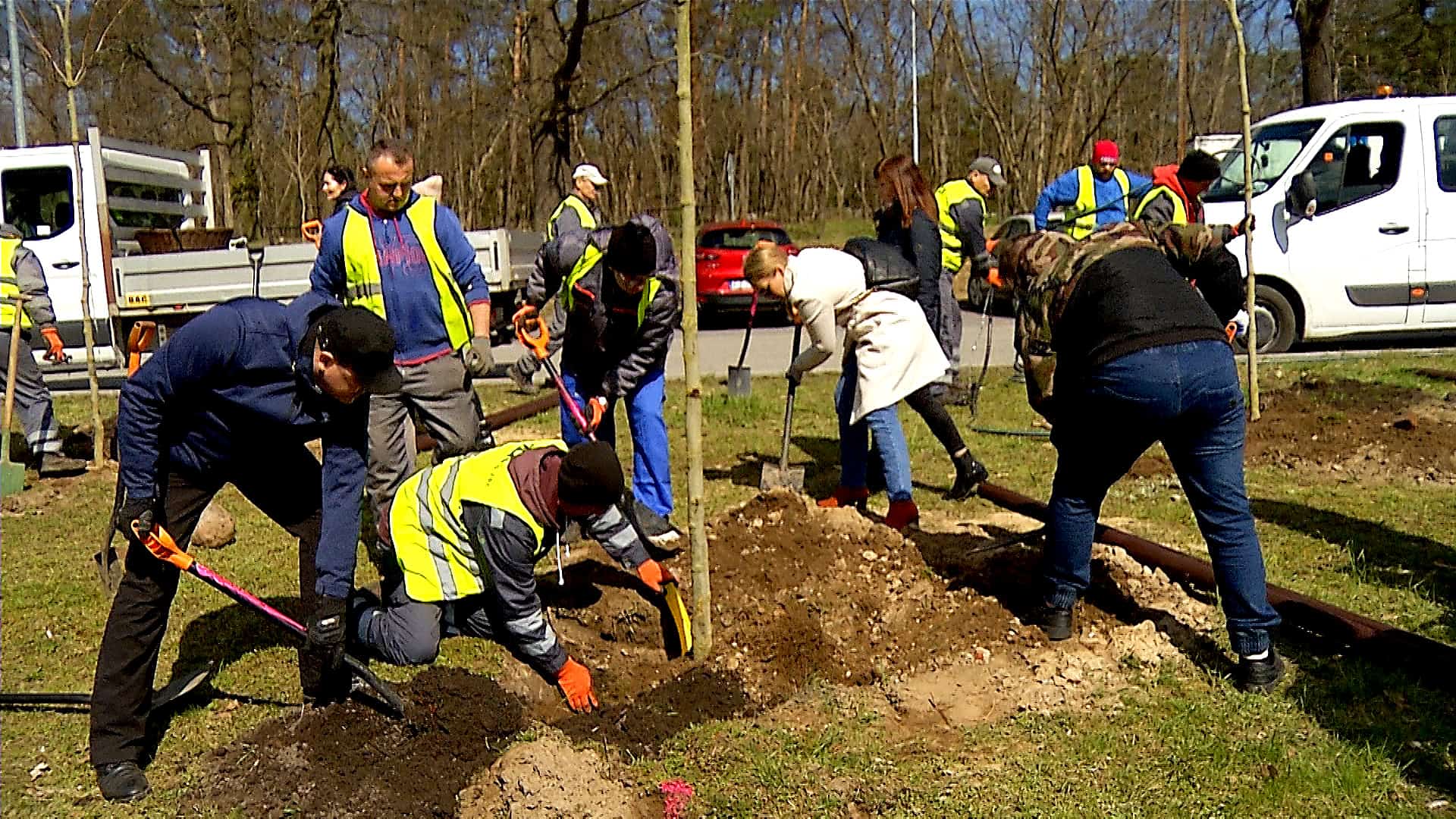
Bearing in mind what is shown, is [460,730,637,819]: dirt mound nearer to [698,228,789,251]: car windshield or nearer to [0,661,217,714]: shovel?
[0,661,217,714]: shovel

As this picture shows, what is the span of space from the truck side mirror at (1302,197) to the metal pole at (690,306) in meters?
7.74

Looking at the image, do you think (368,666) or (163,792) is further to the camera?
(368,666)

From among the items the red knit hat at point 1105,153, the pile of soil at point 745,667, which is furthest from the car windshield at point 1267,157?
the pile of soil at point 745,667

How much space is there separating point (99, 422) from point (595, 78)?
57.5 ft

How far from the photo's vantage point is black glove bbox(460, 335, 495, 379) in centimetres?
530

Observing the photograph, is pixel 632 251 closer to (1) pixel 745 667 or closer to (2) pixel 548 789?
(1) pixel 745 667

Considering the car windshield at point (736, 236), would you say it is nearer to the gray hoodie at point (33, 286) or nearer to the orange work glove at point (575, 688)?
the gray hoodie at point (33, 286)

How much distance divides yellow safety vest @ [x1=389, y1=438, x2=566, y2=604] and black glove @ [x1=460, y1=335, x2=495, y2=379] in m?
0.98

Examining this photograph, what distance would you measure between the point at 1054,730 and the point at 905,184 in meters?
4.69

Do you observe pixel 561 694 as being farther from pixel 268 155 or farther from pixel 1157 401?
pixel 268 155

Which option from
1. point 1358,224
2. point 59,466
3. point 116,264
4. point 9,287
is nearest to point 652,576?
point 59,466

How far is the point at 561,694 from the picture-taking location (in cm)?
432

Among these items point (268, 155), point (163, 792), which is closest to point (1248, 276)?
point (163, 792)

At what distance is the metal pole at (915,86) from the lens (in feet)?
89.2
